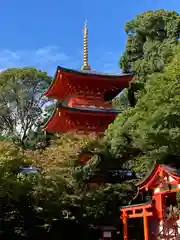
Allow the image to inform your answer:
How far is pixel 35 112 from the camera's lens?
3881cm

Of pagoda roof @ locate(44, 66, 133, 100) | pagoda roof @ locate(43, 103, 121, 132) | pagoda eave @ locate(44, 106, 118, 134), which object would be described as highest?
pagoda roof @ locate(44, 66, 133, 100)

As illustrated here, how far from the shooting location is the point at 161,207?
15500mm

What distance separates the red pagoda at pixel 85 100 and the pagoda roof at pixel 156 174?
8877 mm

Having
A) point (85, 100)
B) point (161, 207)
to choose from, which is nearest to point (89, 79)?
point (85, 100)

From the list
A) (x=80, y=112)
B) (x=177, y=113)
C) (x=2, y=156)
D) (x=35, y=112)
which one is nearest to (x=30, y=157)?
(x=2, y=156)

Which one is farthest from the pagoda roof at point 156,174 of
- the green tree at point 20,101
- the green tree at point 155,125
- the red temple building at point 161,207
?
the green tree at point 20,101

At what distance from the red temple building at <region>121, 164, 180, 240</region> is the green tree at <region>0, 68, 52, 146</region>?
910 inches

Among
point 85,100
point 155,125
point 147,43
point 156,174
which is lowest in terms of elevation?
point 156,174

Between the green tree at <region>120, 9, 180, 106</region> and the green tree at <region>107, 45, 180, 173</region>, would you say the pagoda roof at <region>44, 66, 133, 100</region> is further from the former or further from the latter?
the green tree at <region>107, 45, 180, 173</region>

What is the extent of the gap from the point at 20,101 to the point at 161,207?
24746 millimetres

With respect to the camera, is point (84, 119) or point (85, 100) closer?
point (84, 119)

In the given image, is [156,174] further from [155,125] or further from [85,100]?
[85,100]

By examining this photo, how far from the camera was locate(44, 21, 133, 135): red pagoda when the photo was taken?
81.0ft

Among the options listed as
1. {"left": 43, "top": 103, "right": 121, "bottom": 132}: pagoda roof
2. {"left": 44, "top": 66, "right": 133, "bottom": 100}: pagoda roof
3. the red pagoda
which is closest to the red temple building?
{"left": 43, "top": 103, "right": 121, "bottom": 132}: pagoda roof
